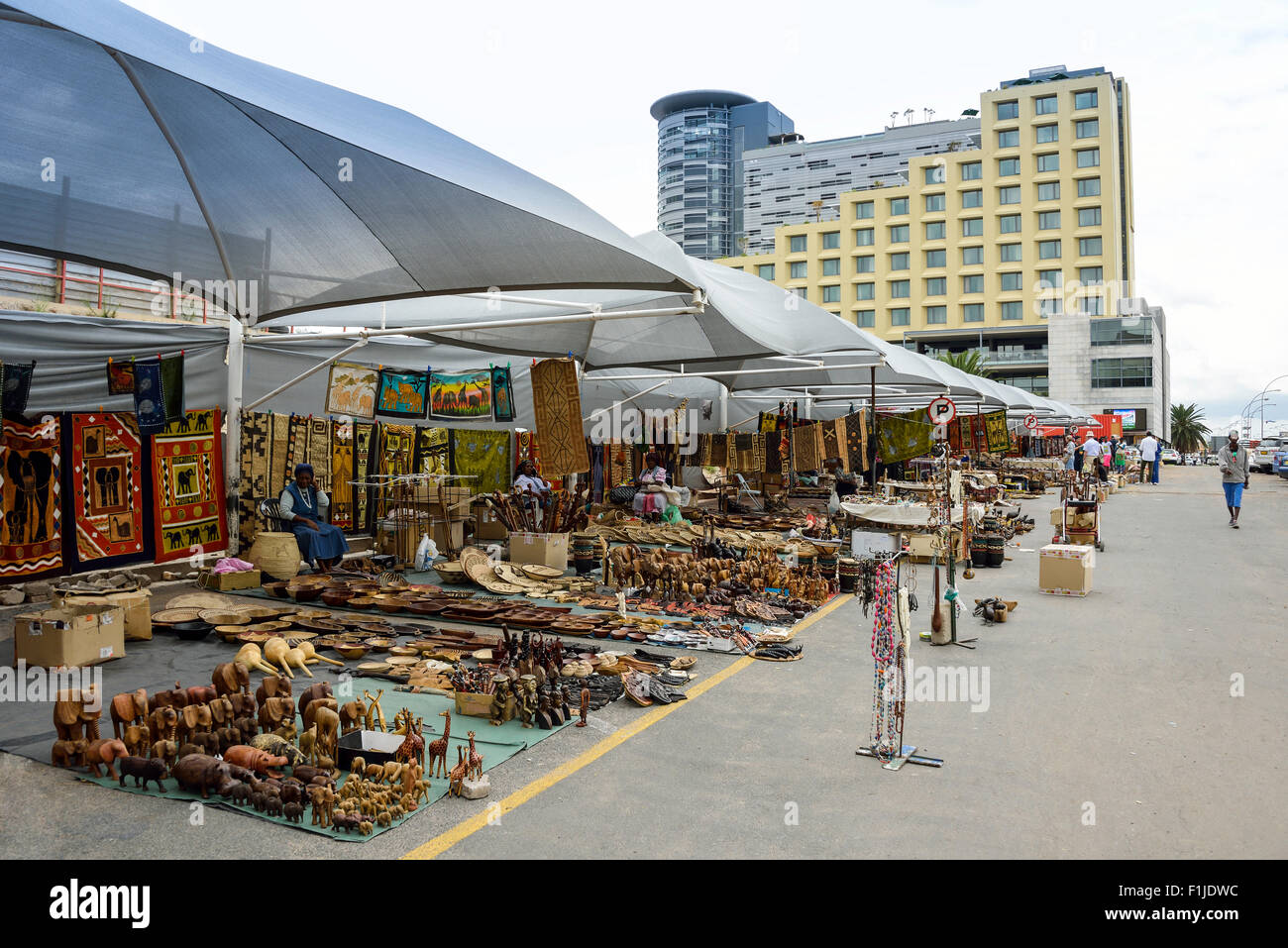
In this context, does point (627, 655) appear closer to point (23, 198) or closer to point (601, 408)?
point (23, 198)

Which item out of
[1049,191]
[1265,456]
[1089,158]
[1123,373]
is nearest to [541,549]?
[1265,456]

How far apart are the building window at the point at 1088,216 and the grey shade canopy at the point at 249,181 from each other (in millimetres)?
68642

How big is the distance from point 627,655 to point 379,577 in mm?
4779

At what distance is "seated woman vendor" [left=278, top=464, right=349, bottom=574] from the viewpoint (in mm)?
10523

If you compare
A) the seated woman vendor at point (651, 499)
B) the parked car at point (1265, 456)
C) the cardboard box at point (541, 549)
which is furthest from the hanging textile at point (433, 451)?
the parked car at point (1265, 456)

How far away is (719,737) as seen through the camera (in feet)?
16.6

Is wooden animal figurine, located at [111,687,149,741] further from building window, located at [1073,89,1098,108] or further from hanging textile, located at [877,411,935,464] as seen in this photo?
building window, located at [1073,89,1098,108]

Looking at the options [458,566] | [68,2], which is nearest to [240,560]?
[458,566]

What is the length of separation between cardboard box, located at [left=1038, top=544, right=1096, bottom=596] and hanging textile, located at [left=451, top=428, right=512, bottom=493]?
8.58m

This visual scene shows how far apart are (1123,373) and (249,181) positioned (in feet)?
224

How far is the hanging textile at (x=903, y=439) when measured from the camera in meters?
17.4

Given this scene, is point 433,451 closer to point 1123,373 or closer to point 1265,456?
point 1265,456

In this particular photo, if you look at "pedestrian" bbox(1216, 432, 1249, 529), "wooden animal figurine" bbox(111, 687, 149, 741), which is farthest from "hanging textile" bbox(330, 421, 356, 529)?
"pedestrian" bbox(1216, 432, 1249, 529)

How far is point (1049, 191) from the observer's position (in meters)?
65.8
